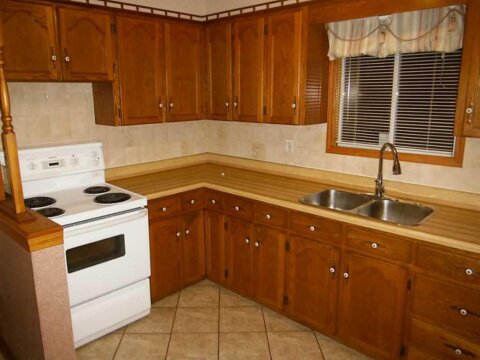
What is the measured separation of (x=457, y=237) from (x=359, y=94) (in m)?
1.32

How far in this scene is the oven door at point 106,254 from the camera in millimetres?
2311

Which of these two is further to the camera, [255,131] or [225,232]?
[255,131]

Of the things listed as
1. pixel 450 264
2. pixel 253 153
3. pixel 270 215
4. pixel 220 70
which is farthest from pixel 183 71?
pixel 450 264

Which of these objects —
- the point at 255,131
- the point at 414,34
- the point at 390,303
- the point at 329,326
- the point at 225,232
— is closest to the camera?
the point at 390,303

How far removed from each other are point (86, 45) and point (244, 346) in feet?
7.42

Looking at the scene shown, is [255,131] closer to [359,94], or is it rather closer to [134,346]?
[359,94]

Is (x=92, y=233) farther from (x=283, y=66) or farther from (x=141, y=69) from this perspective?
(x=283, y=66)

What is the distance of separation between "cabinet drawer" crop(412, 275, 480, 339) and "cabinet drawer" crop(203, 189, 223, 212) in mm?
1524

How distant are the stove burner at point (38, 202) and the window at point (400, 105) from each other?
2045 mm

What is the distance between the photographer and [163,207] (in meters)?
2.88

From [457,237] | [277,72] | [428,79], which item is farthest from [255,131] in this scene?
[457,237]

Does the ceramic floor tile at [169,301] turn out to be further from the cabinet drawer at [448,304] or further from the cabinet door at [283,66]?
the cabinet drawer at [448,304]

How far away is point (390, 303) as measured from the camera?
220 cm

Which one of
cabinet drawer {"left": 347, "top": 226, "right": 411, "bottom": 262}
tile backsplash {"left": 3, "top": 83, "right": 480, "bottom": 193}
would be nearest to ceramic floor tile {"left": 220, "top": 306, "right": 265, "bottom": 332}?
cabinet drawer {"left": 347, "top": 226, "right": 411, "bottom": 262}
